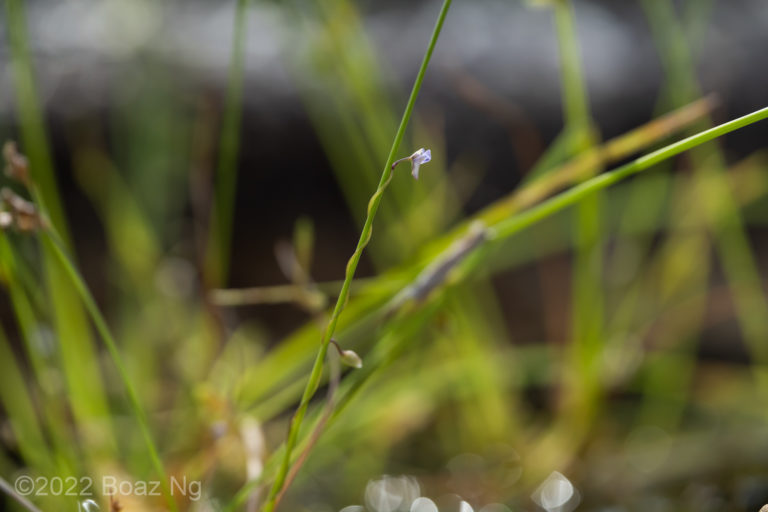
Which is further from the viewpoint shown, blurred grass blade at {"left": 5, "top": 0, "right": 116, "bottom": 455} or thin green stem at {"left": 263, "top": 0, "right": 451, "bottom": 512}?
blurred grass blade at {"left": 5, "top": 0, "right": 116, "bottom": 455}

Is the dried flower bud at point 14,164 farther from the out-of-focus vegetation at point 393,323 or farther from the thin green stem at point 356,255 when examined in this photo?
the thin green stem at point 356,255

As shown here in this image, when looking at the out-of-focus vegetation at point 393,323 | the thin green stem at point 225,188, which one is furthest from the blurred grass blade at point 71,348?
the thin green stem at point 225,188

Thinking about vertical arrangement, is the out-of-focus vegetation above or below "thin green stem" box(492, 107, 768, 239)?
below

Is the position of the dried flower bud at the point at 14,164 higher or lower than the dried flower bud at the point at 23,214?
higher

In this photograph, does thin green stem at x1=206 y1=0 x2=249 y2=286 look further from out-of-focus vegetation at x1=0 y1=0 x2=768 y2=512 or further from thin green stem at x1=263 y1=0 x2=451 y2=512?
thin green stem at x1=263 y1=0 x2=451 y2=512

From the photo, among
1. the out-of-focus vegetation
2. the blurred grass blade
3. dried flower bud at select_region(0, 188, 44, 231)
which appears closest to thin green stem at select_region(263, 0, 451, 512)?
the out-of-focus vegetation

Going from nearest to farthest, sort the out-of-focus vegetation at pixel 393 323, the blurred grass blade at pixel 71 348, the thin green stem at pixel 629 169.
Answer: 1. the thin green stem at pixel 629 169
2. the out-of-focus vegetation at pixel 393 323
3. the blurred grass blade at pixel 71 348

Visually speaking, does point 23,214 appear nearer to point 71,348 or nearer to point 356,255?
point 356,255

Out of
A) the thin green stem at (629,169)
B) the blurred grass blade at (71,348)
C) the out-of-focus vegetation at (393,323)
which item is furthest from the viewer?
the blurred grass blade at (71,348)
